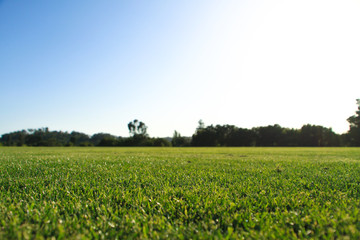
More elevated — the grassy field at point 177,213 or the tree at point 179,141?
the tree at point 179,141

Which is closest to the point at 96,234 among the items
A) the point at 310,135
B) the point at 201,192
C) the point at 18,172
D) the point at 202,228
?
the point at 202,228

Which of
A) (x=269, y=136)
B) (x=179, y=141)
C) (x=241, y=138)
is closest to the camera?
(x=269, y=136)

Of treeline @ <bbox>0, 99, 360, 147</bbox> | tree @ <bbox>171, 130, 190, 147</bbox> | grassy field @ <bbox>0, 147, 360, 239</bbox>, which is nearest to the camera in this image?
grassy field @ <bbox>0, 147, 360, 239</bbox>

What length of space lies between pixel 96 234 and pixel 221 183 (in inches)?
76.9

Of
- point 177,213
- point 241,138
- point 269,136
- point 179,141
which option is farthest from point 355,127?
point 177,213

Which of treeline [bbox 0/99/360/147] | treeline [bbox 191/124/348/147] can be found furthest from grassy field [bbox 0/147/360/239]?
treeline [bbox 191/124/348/147]

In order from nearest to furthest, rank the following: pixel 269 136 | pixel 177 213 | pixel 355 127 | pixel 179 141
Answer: pixel 177 213
pixel 355 127
pixel 269 136
pixel 179 141

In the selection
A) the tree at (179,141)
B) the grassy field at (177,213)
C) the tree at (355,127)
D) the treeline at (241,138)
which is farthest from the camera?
the tree at (179,141)

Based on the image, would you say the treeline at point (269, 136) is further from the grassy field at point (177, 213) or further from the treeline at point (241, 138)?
the grassy field at point (177, 213)

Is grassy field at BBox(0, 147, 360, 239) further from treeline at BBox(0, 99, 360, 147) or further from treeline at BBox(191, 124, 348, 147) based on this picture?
treeline at BBox(191, 124, 348, 147)

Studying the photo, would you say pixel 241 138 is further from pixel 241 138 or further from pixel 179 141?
pixel 179 141

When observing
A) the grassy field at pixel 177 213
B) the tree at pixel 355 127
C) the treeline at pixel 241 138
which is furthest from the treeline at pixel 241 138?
the grassy field at pixel 177 213

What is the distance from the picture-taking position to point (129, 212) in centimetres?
169

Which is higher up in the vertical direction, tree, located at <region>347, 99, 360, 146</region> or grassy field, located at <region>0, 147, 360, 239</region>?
tree, located at <region>347, 99, 360, 146</region>
